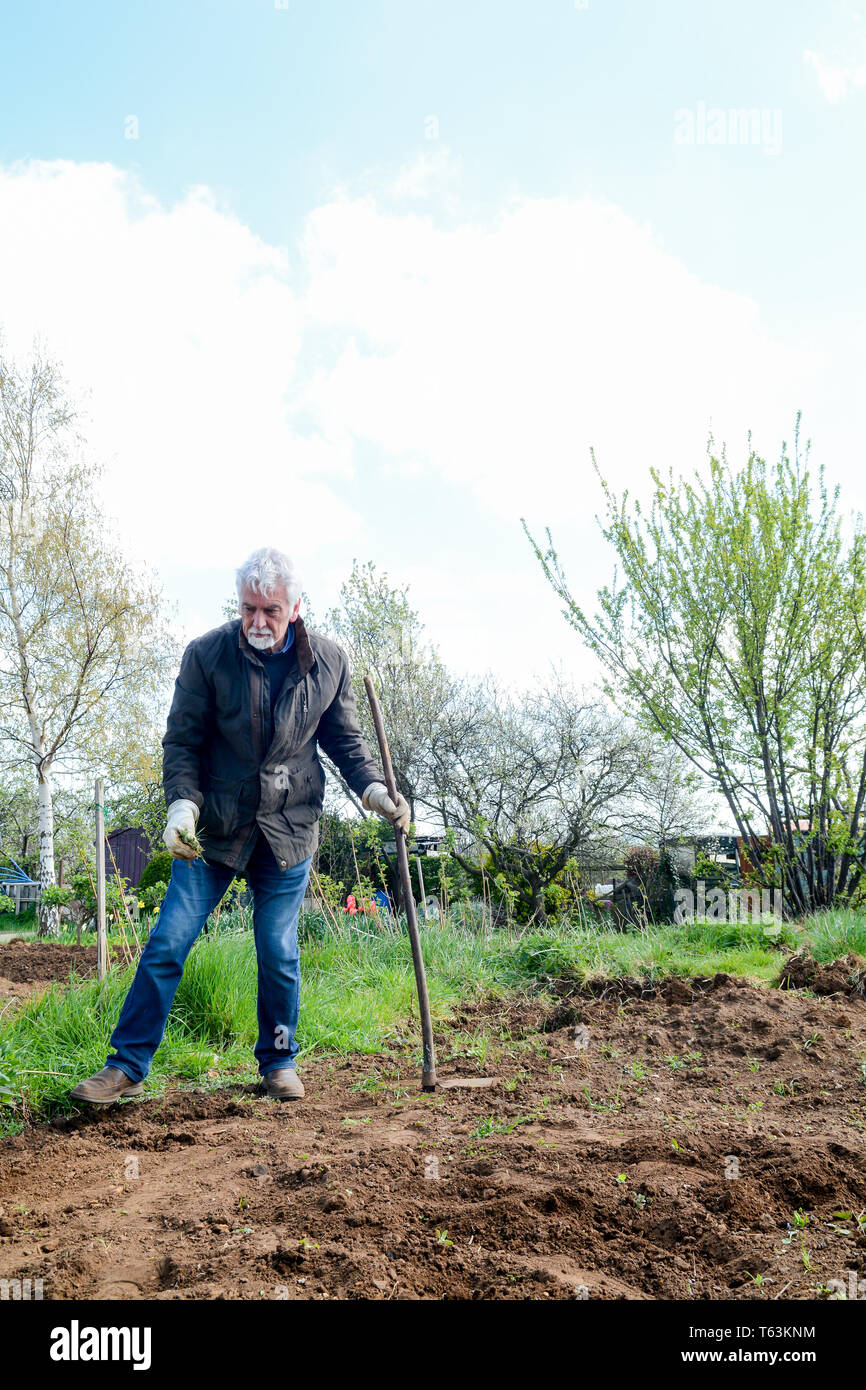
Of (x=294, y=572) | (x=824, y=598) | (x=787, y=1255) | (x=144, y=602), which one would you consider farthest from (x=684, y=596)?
(x=144, y=602)

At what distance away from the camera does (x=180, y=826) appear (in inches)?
112

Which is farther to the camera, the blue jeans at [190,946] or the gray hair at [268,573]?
the gray hair at [268,573]

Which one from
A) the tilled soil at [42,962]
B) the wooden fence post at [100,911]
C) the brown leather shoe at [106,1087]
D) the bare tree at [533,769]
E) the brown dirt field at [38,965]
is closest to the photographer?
the brown leather shoe at [106,1087]

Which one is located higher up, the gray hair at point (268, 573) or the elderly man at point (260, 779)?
the gray hair at point (268, 573)

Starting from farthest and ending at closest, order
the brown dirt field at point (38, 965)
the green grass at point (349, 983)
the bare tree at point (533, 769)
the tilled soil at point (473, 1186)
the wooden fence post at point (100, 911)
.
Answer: the bare tree at point (533, 769) < the brown dirt field at point (38, 965) < the wooden fence post at point (100, 911) < the green grass at point (349, 983) < the tilled soil at point (473, 1186)

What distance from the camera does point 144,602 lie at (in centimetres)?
1475

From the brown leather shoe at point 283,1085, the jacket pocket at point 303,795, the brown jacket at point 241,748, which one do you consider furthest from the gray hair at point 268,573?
the brown leather shoe at point 283,1085

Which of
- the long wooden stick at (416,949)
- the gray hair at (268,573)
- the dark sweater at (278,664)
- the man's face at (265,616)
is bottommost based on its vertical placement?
the long wooden stick at (416,949)

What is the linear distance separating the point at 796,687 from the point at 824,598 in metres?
0.77

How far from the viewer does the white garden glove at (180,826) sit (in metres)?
2.83

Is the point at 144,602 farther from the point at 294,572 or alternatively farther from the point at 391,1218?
the point at 391,1218

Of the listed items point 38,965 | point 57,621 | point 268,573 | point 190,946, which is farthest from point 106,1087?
point 57,621

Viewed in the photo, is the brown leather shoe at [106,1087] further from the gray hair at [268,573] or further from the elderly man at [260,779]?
the gray hair at [268,573]

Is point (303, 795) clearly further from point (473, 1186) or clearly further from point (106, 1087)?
point (473, 1186)
